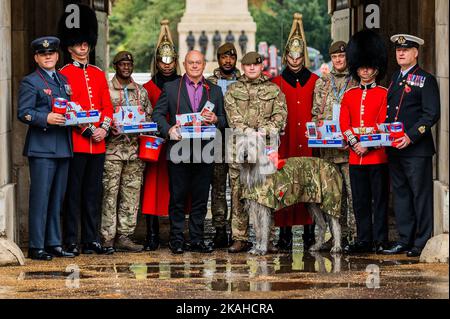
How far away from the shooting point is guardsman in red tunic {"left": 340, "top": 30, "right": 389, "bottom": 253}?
559 inches

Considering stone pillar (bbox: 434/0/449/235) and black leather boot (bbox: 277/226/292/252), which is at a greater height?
stone pillar (bbox: 434/0/449/235)

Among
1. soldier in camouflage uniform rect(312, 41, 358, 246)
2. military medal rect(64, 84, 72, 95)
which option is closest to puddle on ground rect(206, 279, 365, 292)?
soldier in camouflage uniform rect(312, 41, 358, 246)

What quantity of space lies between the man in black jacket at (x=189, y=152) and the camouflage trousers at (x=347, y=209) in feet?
4.07

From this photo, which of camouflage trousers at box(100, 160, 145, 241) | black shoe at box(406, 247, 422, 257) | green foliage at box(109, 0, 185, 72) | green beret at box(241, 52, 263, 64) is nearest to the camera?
black shoe at box(406, 247, 422, 257)

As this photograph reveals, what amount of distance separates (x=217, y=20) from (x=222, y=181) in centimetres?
2337

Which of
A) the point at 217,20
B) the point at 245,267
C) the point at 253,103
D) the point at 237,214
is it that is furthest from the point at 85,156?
the point at 217,20

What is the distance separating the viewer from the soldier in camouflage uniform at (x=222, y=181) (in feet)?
48.3

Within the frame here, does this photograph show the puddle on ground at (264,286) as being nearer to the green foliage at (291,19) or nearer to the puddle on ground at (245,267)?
the puddle on ground at (245,267)

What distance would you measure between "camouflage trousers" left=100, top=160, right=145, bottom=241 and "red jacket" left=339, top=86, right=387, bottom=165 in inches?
78.8

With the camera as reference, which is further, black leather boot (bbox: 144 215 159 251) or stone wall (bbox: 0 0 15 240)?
black leather boot (bbox: 144 215 159 251)

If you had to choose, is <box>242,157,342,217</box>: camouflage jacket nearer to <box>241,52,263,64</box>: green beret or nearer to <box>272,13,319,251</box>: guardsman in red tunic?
<box>272,13,319,251</box>: guardsman in red tunic

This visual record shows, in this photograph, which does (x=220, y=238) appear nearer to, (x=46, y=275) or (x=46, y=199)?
(x=46, y=199)

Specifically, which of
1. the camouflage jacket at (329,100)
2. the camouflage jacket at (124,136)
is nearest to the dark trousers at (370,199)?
the camouflage jacket at (329,100)

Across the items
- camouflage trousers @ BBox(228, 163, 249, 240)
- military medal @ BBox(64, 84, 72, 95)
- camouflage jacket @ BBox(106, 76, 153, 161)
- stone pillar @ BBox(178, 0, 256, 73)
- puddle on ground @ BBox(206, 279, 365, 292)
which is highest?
stone pillar @ BBox(178, 0, 256, 73)
